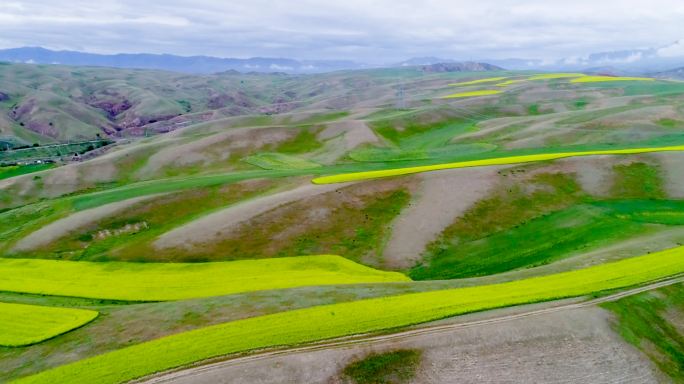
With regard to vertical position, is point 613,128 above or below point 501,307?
above

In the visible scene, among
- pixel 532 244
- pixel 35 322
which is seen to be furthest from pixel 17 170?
pixel 532 244

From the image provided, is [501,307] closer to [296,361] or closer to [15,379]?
[296,361]

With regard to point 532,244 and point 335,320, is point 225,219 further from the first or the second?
point 532,244

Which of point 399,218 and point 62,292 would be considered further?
point 399,218

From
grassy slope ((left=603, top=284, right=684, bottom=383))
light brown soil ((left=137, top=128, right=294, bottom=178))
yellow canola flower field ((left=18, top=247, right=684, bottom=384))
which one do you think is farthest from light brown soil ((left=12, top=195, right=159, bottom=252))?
grassy slope ((left=603, top=284, right=684, bottom=383))

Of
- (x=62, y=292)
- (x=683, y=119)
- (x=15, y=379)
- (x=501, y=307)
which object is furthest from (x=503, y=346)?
(x=683, y=119)
